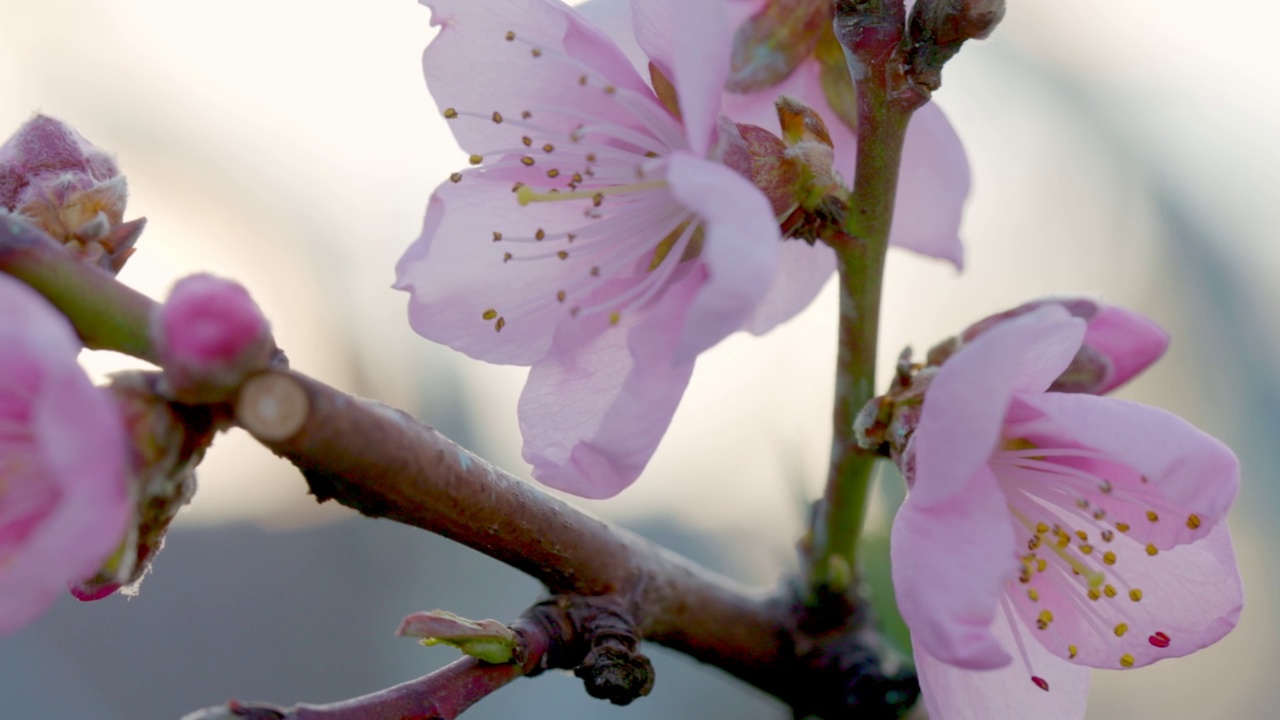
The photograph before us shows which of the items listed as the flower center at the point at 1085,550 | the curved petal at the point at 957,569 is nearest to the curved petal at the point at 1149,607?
the flower center at the point at 1085,550

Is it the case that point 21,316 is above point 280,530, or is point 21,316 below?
above

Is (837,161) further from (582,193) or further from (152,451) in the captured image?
(152,451)

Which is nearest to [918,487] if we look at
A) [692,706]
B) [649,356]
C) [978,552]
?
[978,552]

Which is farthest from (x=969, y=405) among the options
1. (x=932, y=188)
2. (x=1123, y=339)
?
(x=932, y=188)

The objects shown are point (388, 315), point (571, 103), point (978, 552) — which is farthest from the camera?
point (388, 315)

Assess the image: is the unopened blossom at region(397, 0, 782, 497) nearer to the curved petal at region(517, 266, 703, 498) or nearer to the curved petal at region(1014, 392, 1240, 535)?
the curved petal at region(517, 266, 703, 498)

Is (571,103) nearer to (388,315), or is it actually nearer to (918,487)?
(918,487)
